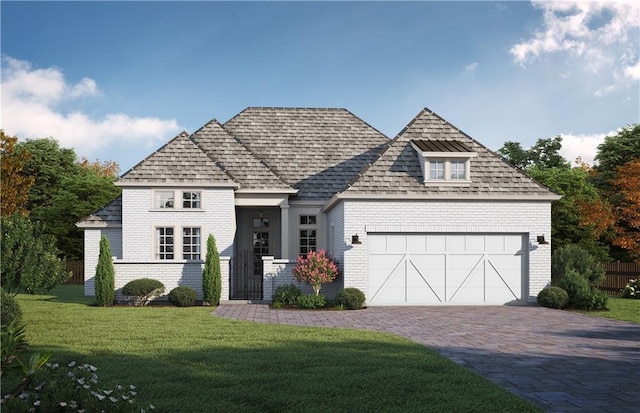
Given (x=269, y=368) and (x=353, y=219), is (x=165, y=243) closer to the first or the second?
(x=353, y=219)

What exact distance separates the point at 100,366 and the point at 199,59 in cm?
1062

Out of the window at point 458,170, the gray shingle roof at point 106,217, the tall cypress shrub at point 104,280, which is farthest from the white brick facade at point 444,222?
the gray shingle roof at point 106,217

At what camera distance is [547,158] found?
4741cm

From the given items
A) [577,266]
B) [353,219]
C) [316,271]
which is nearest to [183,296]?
[316,271]

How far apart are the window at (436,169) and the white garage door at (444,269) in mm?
2038

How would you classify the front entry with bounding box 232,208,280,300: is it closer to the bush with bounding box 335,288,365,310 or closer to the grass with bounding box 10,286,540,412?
the bush with bounding box 335,288,365,310

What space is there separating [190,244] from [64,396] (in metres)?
17.3

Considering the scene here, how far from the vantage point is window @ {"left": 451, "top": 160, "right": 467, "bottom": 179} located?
20.2 meters

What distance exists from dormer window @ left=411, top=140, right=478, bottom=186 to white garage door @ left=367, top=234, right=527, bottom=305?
1.88m

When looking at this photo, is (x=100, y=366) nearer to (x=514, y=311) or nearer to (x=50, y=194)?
(x=514, y=311)

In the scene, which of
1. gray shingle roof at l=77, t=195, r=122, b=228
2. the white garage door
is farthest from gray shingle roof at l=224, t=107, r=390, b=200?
gray shingle roof at l=77, t=195, r=122, b=228

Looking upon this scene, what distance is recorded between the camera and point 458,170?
2025cm

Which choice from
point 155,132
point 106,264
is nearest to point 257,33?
point 106,264

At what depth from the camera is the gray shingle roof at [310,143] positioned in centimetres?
2528
